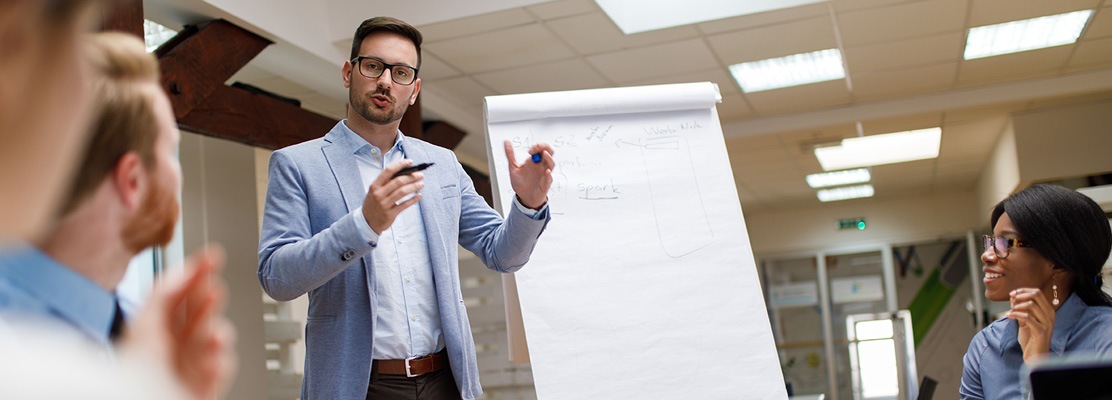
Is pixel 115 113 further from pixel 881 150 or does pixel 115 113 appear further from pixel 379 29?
pixel 881 150

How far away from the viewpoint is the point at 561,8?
4570mm

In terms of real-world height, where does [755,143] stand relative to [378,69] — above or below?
above

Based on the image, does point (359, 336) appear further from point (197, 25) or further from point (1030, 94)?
point (1030, 94)

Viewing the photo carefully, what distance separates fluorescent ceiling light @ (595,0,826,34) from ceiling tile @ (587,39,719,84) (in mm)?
340

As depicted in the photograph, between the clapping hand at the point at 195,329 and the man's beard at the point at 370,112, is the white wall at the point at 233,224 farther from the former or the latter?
the clapping hand at the point at 195,329

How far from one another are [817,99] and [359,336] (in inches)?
218

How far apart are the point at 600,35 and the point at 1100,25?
9.36 ft

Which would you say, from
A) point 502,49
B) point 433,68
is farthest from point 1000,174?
point 433,68

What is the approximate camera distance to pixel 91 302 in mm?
708

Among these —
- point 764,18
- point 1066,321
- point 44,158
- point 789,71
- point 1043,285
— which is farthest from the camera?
point 789,71

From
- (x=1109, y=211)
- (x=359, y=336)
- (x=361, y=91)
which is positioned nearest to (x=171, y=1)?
(x=361, y=91)

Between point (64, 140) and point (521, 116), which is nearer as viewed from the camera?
point (64, 140)

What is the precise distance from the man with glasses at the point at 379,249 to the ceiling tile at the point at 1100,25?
14.4 feet

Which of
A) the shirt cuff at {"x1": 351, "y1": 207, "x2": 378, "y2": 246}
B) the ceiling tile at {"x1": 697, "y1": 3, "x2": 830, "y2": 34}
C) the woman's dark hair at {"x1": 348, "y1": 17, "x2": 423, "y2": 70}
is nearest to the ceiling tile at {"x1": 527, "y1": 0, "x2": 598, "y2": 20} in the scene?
the ceiling tile at {"x1": 697, "y1": 3, "x2": 830, "y2": 34}
